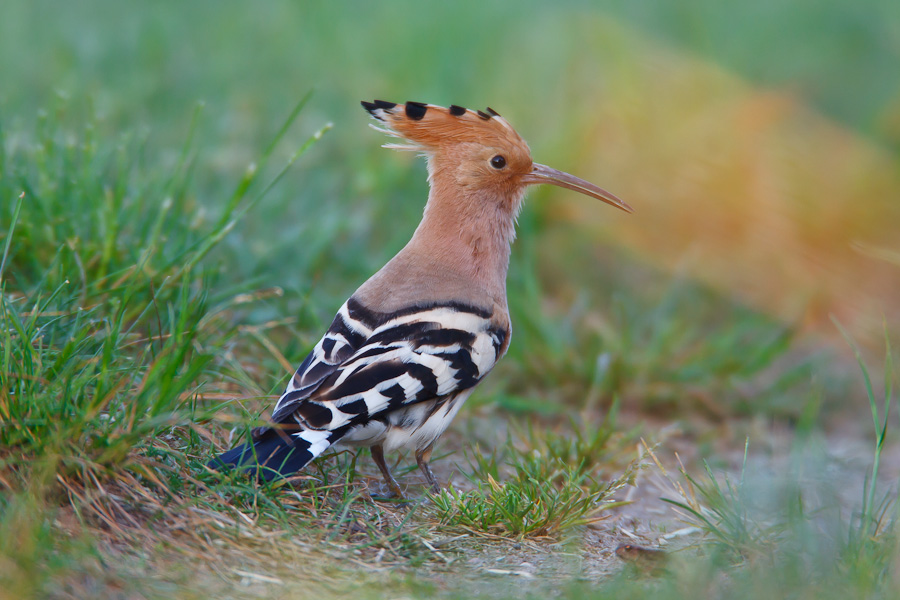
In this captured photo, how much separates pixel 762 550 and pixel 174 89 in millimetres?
3991

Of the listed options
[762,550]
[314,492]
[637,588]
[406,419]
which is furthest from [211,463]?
[762,550]

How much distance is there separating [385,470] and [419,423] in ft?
0.60

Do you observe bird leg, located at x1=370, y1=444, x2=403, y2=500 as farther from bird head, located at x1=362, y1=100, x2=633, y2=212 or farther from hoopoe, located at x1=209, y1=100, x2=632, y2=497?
bird head, located at x1=362, y1=100, x2=633, y2=212

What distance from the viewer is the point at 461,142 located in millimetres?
2789

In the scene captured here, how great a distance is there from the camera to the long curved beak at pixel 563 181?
114 inches

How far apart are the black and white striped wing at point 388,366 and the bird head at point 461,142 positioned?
484mm

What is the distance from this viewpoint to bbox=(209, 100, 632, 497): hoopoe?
7.07 ft

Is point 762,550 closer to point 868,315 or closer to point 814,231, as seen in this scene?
point 868,315

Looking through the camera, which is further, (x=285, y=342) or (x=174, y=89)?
(x=174, y=89)

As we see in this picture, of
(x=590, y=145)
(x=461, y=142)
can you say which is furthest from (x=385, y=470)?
(x=590, y=145)

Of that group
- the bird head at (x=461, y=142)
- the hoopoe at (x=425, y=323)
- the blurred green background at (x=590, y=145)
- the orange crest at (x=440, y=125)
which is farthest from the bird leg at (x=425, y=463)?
the orange crest at (x=440, y=125)

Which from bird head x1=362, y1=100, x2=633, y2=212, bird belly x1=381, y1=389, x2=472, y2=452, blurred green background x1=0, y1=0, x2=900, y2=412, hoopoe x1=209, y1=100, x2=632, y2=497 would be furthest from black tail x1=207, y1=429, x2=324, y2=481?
bird head x1=362, y1=100, x2=633, y2=212

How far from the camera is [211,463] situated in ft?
6.79

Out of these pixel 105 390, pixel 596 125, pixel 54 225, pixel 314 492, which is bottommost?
pixel 314 492
